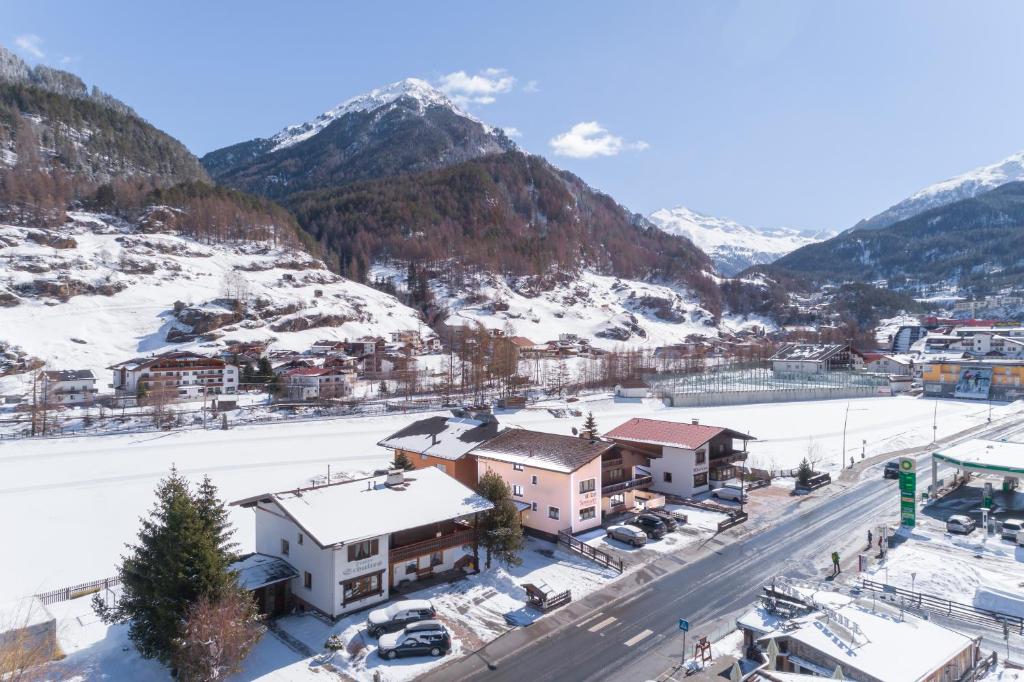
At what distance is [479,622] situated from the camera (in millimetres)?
21344

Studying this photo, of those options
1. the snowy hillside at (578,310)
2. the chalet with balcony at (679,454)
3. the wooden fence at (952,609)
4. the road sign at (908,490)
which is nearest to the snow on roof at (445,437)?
the chalet with balcony at (679,454)

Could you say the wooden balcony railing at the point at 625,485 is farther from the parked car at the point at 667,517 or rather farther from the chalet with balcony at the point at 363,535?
the chalet with balcony at the point at 363,535

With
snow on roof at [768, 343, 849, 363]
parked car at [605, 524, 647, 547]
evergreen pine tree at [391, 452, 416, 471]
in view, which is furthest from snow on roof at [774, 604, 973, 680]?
snow on roof at [768, 343, 849, 363]

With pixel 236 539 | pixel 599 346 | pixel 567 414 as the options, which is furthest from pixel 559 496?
pixel 599 346

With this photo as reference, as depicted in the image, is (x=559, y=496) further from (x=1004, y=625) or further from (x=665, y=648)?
(x=1004, y=625)

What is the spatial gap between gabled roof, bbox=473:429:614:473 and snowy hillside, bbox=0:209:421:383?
74.4 metres

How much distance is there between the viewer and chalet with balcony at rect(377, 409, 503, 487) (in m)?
33.2

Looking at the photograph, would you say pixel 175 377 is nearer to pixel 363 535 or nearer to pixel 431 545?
pixel 431 545

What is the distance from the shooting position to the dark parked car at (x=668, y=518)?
31.2 m

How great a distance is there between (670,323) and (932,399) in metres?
87.7

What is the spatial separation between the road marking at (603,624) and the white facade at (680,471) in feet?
56.7

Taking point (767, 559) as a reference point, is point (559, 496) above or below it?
above

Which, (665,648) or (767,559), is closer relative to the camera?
(665,648)

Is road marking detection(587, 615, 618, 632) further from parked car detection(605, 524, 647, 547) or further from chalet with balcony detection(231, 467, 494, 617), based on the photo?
parked car detection(605, 524, 647, 547)
